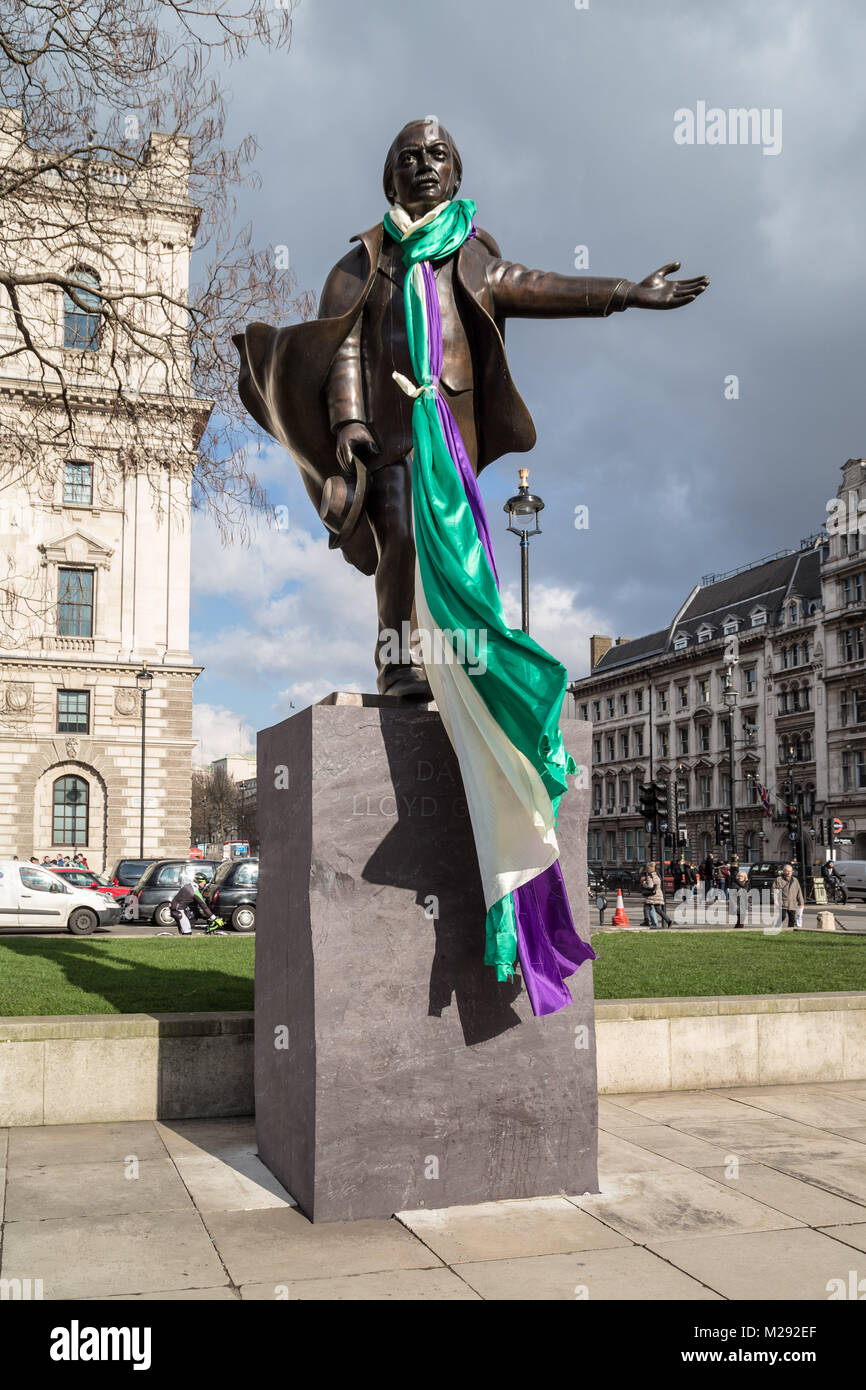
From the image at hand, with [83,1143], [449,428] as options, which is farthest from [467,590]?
[83,1143]

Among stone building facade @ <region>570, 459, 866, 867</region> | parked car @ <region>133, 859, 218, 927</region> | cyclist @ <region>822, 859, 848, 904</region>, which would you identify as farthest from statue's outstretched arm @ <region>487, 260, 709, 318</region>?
stone building facade @ <region>570, 459, 866, 867</region>

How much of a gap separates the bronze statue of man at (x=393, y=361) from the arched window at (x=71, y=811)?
39.8m

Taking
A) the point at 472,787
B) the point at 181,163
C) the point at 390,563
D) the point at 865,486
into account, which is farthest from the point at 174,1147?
the point at 865,486

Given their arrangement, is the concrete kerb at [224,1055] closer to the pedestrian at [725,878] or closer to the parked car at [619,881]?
the pedestrian at [725,878]

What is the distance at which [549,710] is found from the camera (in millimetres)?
4633

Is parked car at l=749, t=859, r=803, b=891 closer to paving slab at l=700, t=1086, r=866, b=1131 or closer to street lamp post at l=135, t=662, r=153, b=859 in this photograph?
street lamp post at l=135, t=662, r=153, b=859

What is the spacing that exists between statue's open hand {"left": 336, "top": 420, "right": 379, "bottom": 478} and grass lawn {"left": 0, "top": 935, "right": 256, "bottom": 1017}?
402 cm

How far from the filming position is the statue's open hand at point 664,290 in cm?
569

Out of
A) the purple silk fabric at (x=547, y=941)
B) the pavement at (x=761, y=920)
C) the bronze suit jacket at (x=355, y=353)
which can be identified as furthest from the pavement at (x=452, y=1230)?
the pavement at (x=761, y=920)

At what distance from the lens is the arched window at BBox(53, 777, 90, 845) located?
4312 centimetres

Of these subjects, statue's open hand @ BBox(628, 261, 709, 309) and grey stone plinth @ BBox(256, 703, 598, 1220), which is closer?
grey stone plinth @ BBox(256, 703, 598, 1220)

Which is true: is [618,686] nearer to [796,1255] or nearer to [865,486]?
[865,486]

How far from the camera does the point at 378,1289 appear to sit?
388 centimetres

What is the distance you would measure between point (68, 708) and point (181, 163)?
33854mm
